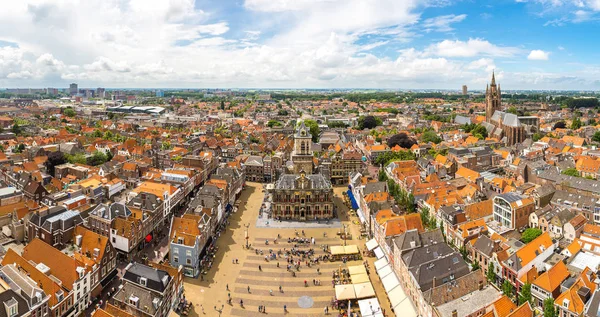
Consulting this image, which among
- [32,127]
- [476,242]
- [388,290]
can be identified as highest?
[32,127]

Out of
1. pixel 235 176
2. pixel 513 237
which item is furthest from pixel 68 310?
pixel 513 237

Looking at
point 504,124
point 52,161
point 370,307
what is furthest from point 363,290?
point 504,124

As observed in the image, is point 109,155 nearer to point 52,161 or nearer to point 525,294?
point 52,161

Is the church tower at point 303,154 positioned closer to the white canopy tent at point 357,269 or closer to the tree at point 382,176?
the tree at point 382,176

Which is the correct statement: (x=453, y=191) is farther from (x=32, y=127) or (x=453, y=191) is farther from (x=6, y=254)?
(x=32, y=127)

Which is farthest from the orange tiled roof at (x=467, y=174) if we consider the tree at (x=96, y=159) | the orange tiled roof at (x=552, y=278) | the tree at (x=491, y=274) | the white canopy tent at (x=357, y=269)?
the tree at (x=96, y=159)

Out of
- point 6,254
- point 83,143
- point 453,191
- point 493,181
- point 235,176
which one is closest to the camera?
point 6,254
